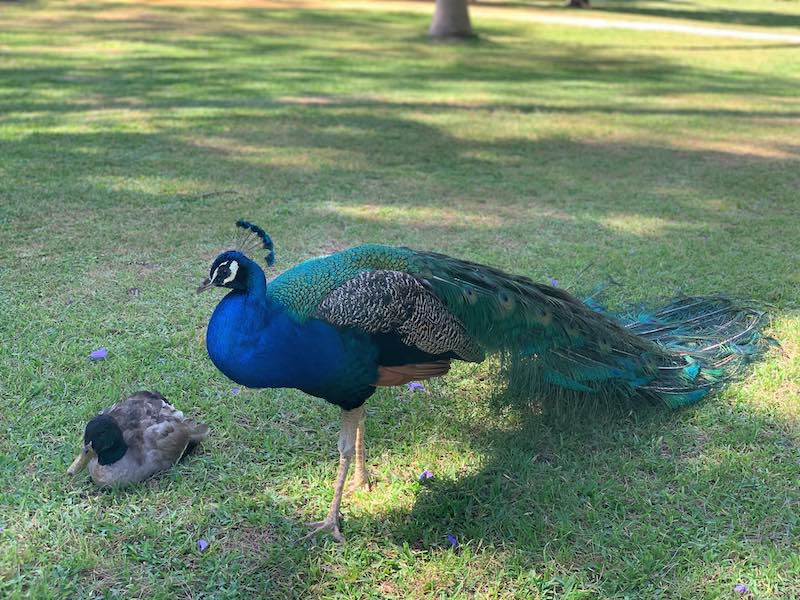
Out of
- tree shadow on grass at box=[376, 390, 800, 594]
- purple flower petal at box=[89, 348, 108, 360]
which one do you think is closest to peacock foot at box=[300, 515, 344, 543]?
tree shadow on grass at box=[376, 390, 800, 594]

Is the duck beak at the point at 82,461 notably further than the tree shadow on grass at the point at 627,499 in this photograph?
Yes

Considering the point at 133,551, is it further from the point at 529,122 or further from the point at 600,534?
the point at 529,122

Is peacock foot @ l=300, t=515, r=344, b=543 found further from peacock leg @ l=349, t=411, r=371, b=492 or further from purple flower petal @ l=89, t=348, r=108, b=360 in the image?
purple flower petal @ l=89, t=348, r=108, b=360

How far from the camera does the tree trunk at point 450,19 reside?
689 inches

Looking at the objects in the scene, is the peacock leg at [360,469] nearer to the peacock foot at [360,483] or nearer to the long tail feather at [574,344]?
the peacock foot at [360,483]

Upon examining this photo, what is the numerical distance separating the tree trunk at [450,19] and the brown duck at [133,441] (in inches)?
609

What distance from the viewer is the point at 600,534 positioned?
3242 millimetres

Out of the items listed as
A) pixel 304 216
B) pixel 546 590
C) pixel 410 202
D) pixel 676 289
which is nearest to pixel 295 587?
pixel 546 590

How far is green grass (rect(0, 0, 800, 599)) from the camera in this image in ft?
10.2

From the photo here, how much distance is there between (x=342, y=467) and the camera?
3227mm

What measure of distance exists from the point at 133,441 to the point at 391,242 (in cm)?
312

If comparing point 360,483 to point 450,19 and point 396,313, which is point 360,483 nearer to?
point 396,313

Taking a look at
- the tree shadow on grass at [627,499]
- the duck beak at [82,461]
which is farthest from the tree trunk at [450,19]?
the duck beak at [82,461]

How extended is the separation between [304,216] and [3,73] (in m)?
7.88
